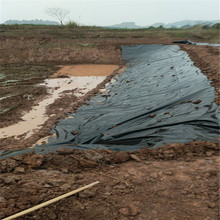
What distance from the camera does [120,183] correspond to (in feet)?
10.3

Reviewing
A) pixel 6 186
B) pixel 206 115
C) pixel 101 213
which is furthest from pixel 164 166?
pixel 6 186

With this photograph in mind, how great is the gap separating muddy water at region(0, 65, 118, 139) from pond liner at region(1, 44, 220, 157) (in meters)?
1.04

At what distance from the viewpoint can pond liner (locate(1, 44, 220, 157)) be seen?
4422mm

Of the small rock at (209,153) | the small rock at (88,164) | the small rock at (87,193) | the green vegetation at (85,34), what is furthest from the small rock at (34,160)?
the green vegetation at (85,34)

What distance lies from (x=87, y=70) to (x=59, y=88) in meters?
4.33

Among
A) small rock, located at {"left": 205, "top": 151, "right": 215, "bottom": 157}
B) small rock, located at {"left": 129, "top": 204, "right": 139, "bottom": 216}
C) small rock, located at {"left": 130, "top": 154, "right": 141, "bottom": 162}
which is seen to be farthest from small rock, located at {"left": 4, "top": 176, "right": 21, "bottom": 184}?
small rock, located at {"left": 205, "top": 151, "right": 215, "bottom": 157}

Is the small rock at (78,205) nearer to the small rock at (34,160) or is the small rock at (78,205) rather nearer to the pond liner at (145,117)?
the small rock at (34,160)

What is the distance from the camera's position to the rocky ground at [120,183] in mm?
2580

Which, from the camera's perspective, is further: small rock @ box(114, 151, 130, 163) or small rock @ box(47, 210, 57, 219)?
small rock @ box(114, 151, 130, 163)

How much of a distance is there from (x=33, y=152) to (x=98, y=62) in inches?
500

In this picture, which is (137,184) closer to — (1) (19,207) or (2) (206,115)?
(1) (19,207)

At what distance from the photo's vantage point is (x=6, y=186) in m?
3.14

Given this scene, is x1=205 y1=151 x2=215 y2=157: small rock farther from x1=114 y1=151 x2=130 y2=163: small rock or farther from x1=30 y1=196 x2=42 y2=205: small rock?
x1=30 y1=196 x2=42 y2=205: small rock

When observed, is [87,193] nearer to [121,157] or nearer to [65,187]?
[65,187]
